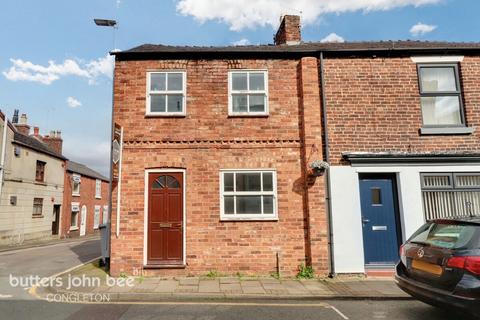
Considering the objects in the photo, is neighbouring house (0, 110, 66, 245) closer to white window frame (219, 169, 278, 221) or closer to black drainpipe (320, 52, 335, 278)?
white window frame (219, 169, 278, 221)

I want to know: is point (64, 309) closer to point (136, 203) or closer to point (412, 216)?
point (136, 203)

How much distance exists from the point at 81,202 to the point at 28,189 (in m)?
7.61

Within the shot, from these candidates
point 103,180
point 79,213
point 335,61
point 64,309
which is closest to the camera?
point 64,309

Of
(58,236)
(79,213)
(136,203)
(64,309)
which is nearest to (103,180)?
(79,213)

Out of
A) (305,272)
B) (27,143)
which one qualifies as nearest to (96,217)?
(27,143)

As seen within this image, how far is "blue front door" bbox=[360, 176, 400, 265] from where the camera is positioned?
8625 millimetres

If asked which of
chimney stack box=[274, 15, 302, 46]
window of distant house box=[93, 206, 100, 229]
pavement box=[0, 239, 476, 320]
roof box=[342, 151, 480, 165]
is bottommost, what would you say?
pavement box=[0, 239, 476, 320]

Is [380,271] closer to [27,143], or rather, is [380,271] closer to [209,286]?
[209,286]

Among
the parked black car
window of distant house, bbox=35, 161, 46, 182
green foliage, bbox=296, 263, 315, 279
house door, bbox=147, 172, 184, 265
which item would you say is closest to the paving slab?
house door, bbox=147, 172, 184, 265

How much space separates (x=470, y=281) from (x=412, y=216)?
438 cm

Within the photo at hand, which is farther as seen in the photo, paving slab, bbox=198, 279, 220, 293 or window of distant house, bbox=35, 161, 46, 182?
window of distant house, bbox=35, 161, 46, 182

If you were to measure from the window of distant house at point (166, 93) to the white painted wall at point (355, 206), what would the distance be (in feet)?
14.8

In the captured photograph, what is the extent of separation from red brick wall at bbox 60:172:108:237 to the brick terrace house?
19.1m

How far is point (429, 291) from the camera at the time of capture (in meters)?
4.80
